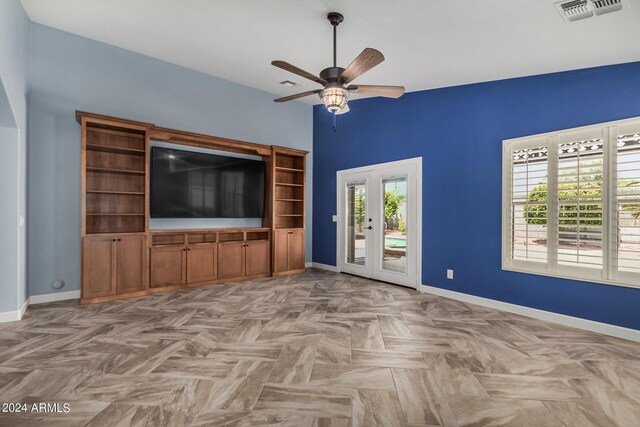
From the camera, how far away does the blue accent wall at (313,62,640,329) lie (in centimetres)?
337

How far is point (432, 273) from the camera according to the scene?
4.95 m

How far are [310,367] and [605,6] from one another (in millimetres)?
3646

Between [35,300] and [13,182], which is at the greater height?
[13,182]

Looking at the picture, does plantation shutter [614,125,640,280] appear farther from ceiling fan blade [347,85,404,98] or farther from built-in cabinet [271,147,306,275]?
→ built-in cabinet [271,147,306,275]

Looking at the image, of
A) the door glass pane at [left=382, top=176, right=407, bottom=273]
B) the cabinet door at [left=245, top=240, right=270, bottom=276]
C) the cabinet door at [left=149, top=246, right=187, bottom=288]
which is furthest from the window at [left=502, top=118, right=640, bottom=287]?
the cabinet door at [left=149, top=246, right=187, bottom=288]

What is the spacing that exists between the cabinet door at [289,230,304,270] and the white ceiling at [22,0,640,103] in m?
3.01

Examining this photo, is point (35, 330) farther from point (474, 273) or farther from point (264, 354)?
point (474, 273)

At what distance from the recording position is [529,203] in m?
3.91

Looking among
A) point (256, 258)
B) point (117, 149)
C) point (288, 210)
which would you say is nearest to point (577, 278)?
A: point (256, 258)

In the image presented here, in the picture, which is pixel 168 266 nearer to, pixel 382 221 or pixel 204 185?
pixel 204 185

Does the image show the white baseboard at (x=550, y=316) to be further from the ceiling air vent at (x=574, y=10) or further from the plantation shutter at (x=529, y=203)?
the ceiling air vent at (x=574, y=10)

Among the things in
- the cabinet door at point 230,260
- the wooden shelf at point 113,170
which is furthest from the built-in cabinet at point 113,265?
the cabinet door at point 230,260

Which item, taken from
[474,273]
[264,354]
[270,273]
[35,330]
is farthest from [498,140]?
[35,330]

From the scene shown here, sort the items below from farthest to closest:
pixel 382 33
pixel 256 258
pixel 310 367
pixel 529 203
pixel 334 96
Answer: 1. pixel 256 258
2. pixel 529 203
3. pixel 382 33
4. pixel 334 96
5. pixel 310 367
